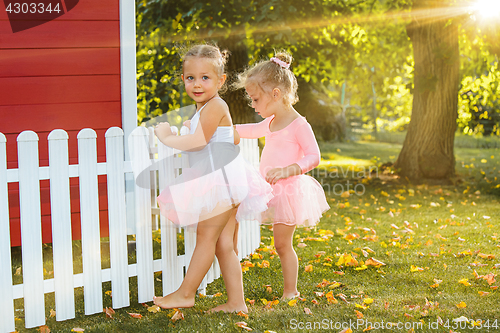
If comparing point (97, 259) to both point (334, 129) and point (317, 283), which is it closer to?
point (317, 283)

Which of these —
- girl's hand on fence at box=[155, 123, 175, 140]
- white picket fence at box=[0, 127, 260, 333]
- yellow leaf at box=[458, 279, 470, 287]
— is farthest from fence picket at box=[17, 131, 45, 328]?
yellow leaf at box=[458, 279, 470, 287]

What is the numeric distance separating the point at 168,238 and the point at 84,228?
588 millimetres

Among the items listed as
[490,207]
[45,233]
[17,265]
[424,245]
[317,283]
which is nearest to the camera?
[317,283]

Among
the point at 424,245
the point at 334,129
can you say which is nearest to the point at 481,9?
the point at 424,245

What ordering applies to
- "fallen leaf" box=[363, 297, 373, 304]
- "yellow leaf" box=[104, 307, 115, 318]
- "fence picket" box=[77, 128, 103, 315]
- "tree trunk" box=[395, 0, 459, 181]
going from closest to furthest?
"fence picket" box=[77, 128, 103, 315] → "yellow leaf" box=[104, 307, 115, 318] → "fallen leaf" box=[363, 297, 373, 304] → "tree trunk" box=[395, 0, 459, 181]

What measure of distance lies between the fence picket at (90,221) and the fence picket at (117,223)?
9 cm

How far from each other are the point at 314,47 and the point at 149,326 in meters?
7.81

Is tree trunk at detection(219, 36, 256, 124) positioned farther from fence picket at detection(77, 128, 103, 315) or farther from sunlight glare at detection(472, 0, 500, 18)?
fence picket at detection(77, 128, 103, 315)

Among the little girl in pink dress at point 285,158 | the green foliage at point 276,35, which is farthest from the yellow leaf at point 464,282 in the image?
the green foliage at point 276,35

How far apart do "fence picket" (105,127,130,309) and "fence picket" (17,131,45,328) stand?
0.43m

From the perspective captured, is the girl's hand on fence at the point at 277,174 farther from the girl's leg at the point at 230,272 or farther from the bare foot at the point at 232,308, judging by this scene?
the bare foot at the point at 232,308

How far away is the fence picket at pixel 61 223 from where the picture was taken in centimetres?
279

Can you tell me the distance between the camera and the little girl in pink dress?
3072mm

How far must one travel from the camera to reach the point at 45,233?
4.08 metres
